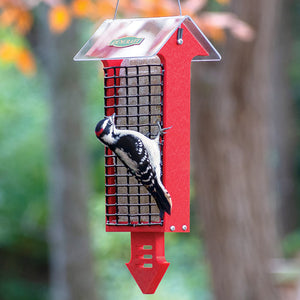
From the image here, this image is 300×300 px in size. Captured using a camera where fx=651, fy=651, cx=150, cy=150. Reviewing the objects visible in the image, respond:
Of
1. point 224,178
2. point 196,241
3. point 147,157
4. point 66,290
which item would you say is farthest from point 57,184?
point 196,241

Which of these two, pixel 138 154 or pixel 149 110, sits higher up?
pixel 149 110

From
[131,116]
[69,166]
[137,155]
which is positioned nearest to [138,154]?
[137,155]

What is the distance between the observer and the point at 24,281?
11539 mm

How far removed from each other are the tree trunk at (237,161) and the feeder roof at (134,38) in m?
3.32

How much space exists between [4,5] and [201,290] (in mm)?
7058

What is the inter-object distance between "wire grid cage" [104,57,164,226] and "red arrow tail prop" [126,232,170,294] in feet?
0.25

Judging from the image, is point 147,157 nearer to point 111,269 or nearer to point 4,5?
point 4,5

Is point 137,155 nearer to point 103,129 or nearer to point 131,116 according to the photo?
point 103,129

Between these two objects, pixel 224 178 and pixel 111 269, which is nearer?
pixel 224 178

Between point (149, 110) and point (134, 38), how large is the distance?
0.35 meters

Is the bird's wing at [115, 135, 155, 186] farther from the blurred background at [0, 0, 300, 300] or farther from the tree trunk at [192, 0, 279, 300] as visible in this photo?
the tree trunk at [192, 0, 279, 300]

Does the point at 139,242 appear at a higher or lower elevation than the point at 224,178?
lower

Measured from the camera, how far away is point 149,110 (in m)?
2.89

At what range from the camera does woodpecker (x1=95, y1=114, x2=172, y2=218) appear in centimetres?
260
